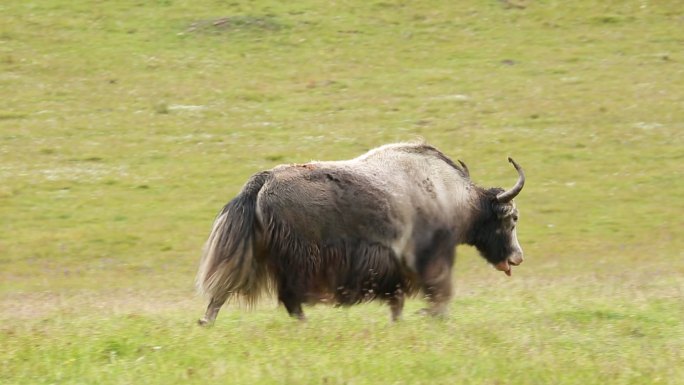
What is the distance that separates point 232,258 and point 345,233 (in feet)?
3.97

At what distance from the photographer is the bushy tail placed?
1027 cm

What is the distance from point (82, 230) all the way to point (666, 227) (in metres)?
10.2

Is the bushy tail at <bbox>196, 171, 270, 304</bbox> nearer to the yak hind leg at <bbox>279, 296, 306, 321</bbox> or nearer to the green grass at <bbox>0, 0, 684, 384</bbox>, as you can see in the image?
the yak hind leg at <bbox>279, 296, 306, 321</bbox>

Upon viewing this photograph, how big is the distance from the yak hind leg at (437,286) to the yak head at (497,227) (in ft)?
3.95

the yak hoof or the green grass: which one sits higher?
the yak hoof

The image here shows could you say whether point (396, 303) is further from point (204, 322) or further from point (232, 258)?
point (204, 322)

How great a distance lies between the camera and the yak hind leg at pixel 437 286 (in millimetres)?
11625

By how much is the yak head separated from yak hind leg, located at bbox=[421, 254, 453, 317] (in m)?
1.21

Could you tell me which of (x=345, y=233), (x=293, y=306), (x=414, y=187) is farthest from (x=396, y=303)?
(x=293, y=306)

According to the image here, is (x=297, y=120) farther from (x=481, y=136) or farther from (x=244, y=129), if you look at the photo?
(x=481, y=136)

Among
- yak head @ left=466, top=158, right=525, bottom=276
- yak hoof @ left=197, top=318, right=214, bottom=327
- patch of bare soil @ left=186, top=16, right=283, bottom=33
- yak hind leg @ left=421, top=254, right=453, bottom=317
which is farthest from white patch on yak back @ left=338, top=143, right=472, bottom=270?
patch of bare soil @ left=186, top=16, right=283, bottom=33

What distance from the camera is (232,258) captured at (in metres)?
10.2

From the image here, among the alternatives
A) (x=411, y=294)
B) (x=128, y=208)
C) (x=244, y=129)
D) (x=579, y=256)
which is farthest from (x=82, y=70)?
(x=411, y=294)

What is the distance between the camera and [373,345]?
8555mm
